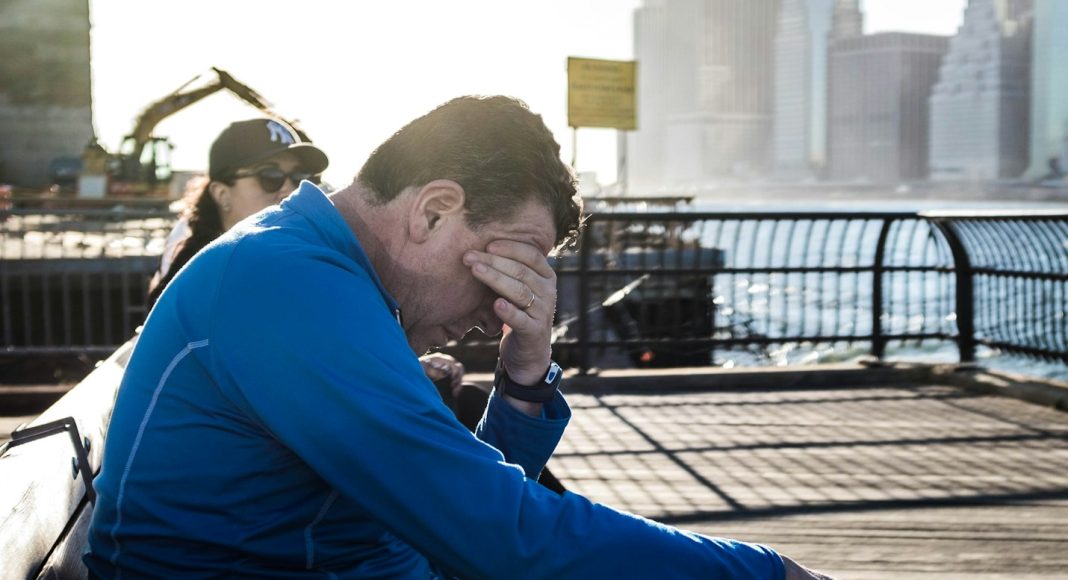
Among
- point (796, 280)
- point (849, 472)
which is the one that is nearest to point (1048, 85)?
point (796, 280)

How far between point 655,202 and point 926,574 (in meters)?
20.7

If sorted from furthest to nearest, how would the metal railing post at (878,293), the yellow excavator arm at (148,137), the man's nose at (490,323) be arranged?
the yellow excavator arm at (148,137), the metal railing post at (878,293), the man's nose at (490,323)

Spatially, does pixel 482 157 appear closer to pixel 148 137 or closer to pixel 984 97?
pixel 148 137

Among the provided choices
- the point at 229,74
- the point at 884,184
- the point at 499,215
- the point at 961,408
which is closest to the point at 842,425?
the point at 961,408

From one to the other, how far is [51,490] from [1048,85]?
450ft

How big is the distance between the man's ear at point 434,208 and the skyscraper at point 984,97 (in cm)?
11904

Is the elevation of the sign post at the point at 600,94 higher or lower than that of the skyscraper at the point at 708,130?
lower

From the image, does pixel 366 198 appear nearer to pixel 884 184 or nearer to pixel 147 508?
pixel 147 508

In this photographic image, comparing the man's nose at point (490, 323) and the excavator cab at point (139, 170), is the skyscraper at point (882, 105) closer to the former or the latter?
the excavator cab at point (139, 170)

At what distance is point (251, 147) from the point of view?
378cm

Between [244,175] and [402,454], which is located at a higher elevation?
[244,175]

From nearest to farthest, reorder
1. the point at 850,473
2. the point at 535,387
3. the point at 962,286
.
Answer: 1. the point at 535,387
2. the point at 850,473
3. the point at 962,286

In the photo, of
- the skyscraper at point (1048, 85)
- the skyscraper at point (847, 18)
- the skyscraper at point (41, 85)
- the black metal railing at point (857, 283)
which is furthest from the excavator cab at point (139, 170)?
the skyscraper at point (847, 18)

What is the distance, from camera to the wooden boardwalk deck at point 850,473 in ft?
12.1
